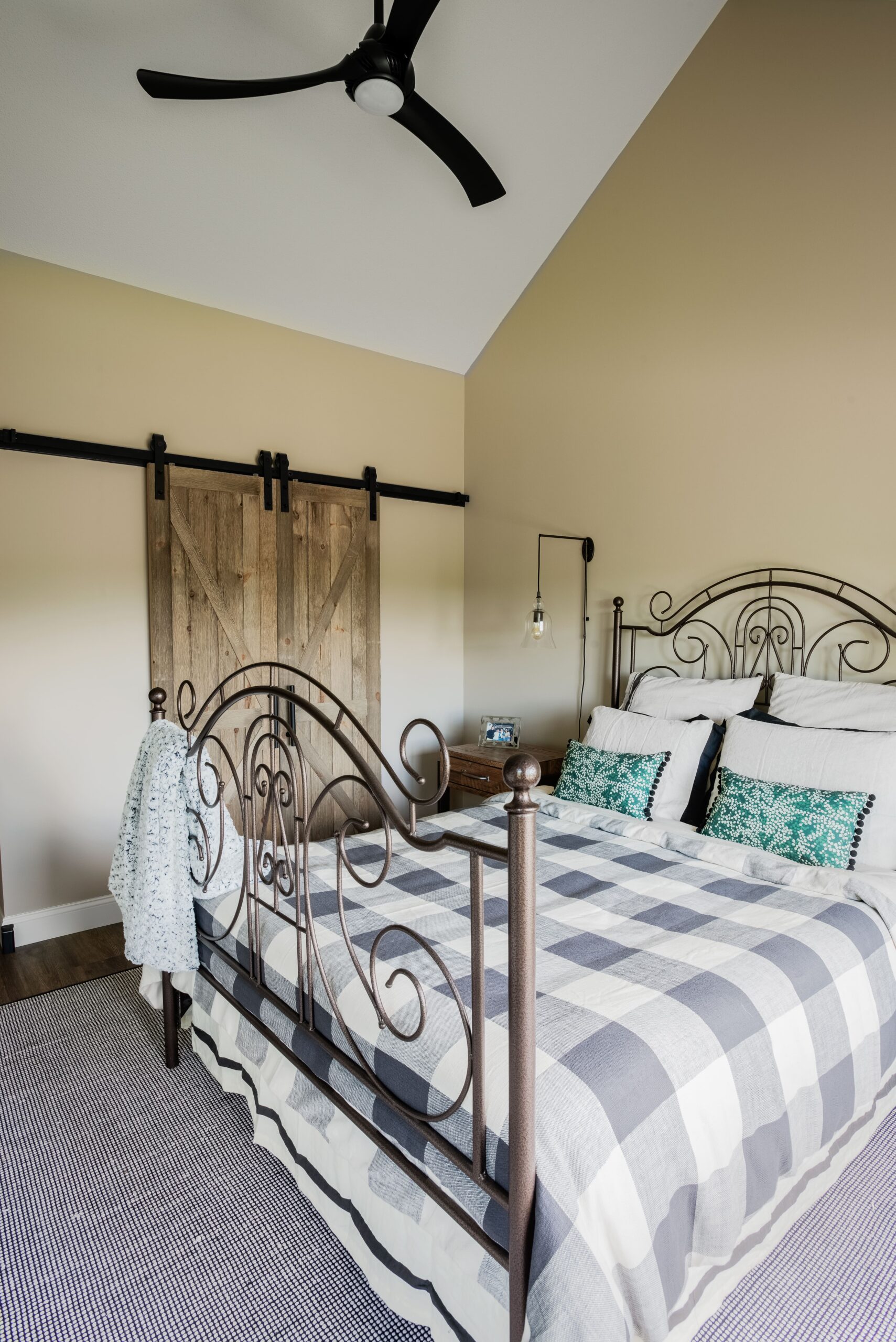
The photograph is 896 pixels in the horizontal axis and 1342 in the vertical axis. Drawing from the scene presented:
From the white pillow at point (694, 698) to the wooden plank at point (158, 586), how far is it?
7.10 ft

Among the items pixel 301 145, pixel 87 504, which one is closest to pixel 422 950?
pixel 87 504

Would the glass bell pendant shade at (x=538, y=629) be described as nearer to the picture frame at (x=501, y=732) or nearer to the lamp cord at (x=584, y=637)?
the lamp cord at (x=584, y=637)

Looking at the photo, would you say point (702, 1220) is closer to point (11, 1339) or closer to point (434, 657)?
point (11, 1339)

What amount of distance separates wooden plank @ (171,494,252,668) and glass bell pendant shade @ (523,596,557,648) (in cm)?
145

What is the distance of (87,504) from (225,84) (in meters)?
1.81

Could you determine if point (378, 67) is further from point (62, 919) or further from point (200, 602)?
point (62, 919)

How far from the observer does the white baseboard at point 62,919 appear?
3.26 m

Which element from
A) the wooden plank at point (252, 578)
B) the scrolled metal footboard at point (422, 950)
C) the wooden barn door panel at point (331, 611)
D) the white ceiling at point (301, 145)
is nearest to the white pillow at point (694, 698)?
the scrolled metal footboard at point (422, 950)

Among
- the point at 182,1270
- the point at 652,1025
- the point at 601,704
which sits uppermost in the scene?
the point at 601,704

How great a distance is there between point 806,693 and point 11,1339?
2.80 m

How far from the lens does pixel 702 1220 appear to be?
1268 mm

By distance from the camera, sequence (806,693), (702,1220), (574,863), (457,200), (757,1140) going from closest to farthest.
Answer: (702,1220)
(757,1140)
(574,863)
(806,693)
(457,200)

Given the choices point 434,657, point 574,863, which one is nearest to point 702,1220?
point 574,863

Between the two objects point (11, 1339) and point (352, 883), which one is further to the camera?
point (352, 883)
